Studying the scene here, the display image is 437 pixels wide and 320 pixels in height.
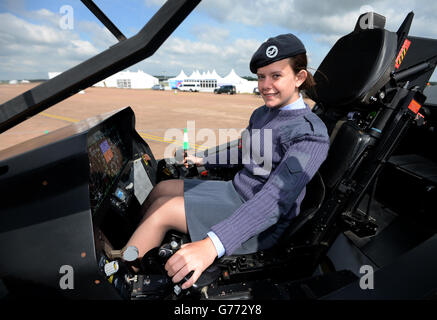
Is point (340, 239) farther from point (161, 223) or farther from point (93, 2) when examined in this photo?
point (93, 2)

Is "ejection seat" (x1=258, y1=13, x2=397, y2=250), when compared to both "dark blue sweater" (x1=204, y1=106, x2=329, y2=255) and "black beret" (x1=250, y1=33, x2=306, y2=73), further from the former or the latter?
"black beret" (x1=250, y1=33, x2=306, y2=73)

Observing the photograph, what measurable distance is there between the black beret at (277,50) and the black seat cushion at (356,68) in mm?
418

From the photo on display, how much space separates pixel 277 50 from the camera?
1238 mm

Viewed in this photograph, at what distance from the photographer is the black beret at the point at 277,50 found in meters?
1.24

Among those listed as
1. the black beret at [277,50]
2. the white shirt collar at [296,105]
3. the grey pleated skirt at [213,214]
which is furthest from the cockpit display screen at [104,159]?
the white shirt collar at [296,105]

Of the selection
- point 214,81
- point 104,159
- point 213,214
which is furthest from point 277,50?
point 214,81

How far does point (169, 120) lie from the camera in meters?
9.15

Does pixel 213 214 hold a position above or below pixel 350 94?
below

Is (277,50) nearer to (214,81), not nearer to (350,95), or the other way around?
(350,95)

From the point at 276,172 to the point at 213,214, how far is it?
0.43 metres

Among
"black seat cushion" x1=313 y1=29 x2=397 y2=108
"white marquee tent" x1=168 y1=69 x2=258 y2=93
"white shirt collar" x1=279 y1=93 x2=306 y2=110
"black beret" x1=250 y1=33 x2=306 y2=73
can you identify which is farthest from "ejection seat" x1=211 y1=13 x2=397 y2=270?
"white marquee tent" x1=168 y1=69 x2=258 y2=93

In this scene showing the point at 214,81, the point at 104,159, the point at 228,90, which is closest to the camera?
the point at 104,159

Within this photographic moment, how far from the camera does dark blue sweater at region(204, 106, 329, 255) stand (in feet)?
3.65
